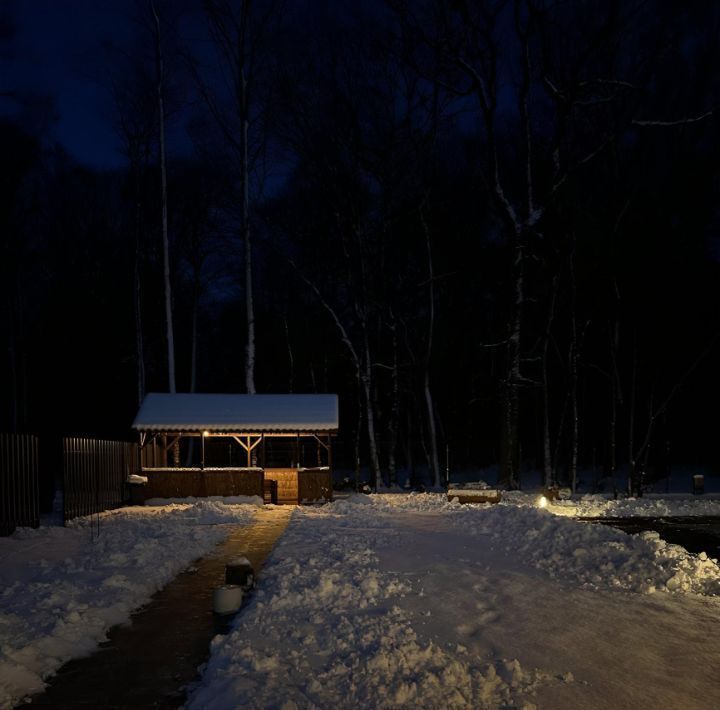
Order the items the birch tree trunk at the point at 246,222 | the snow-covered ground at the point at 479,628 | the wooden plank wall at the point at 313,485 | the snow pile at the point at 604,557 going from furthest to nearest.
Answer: the birch tree trunk at the point at 246,222, the wooden plank wall at the point at 313,485, the snow pile at the point at 604,557, the snow-covered ground at the point at 479,628

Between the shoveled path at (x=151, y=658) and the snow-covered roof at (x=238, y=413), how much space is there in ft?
43.7

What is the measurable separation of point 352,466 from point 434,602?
37.3 metres

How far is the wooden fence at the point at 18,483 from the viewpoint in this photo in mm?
13281

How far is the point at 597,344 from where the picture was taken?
105 feet

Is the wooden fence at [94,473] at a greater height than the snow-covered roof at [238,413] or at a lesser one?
lesser

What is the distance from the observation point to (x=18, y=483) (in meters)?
13.7

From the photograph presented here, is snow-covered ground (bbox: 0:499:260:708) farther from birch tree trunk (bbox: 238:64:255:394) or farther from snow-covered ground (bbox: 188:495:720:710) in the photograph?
birch tree trunk (bbox: 238:64:255:394)

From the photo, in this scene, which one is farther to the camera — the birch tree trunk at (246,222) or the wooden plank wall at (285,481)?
the birch tree trunk at (246,222)

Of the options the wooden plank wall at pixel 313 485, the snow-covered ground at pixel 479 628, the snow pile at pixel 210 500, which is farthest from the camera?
the wooden plank wall at pixel 313 485

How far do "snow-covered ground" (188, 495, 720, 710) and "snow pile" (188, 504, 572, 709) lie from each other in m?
0.02

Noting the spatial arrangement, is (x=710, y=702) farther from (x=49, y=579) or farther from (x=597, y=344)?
(x=597, y=344)

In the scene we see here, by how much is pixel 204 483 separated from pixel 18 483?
9081 mm

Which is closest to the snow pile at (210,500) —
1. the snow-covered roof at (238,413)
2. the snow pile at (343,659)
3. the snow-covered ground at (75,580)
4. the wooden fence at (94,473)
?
the wooden fence at (94,473)

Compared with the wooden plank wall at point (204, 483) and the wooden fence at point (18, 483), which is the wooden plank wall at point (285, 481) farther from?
the wooden fence at point (18, 483)
